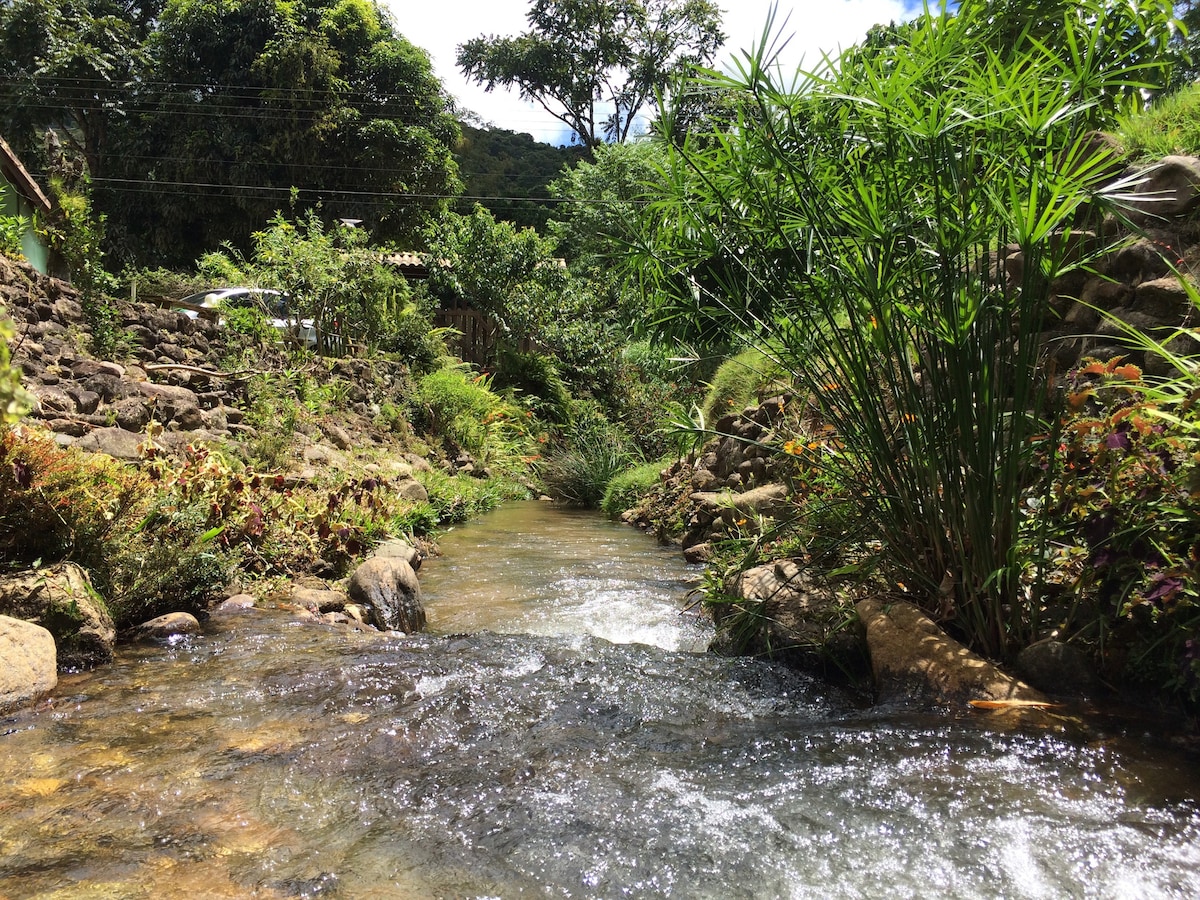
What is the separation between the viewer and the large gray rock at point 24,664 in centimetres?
303

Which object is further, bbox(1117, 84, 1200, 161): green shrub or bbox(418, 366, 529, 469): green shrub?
bbox(418, 366, 529, 469): green shrub

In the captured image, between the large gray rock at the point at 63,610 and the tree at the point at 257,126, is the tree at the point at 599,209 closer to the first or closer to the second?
the tree at the point at 257,126

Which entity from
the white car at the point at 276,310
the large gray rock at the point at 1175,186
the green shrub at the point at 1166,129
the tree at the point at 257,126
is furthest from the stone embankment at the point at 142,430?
the tree at the point at 257,126

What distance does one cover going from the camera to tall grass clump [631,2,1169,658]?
2.91m

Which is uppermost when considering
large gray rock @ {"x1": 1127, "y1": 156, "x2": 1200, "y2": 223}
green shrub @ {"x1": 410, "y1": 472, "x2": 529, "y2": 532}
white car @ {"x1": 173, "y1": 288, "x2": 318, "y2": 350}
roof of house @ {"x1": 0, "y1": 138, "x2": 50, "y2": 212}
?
roof of house @ {"x1": 0, "y1": 138, "x2": 50, "y2": 212}

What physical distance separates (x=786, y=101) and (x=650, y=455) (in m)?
10.8

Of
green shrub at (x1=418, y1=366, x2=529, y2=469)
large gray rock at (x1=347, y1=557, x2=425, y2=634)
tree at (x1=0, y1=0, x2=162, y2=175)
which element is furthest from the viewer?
tree at (x1=0, y1=0, x2=162, y2=175)

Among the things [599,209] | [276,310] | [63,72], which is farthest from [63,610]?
[63,72]

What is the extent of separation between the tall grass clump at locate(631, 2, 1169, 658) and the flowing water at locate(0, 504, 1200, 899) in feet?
2.61

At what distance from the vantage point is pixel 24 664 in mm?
3148

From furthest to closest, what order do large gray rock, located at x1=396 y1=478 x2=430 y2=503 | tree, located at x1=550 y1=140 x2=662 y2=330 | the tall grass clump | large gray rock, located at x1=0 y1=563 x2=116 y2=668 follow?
tree, located at x1=550 y1=140 x2=662 y2=330, large gray rock, located at x1=396 y1=478 x2=430 y2=503, large gray rock, located at x1=0 y1=563 x2=116 y2=668, the tall grass clump

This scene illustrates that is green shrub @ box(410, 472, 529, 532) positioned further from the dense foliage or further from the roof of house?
the dense foliage

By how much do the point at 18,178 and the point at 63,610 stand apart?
12263 mm

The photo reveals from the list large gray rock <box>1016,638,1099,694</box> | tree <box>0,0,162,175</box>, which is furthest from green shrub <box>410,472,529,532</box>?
tree <box>0,0,162,175</box>
